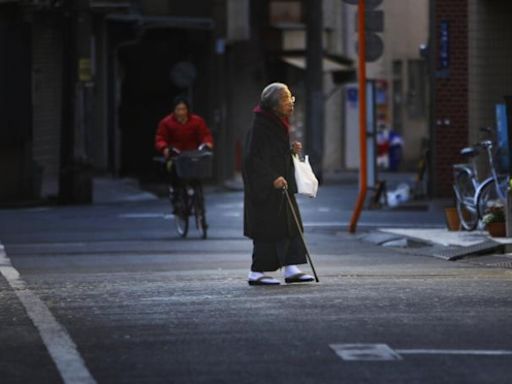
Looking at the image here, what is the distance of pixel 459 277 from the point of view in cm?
1355

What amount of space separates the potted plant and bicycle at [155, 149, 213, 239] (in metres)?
3.73

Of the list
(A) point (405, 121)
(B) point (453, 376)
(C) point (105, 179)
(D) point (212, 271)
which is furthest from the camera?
(A) point (405, 121)

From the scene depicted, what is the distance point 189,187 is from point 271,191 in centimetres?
800

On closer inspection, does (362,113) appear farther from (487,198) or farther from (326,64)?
(326,64)

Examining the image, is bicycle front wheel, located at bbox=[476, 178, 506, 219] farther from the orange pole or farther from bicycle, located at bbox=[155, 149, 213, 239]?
bicycle, located at bbox=[155, 149, 213, 239]

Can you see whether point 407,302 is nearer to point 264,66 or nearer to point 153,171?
point 153,171

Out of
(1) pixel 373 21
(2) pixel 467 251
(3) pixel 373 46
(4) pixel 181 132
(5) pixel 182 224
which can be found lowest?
(5) pixel 182 224

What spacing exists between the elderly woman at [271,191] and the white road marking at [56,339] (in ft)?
6.22

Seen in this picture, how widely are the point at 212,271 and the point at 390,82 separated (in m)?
43.5

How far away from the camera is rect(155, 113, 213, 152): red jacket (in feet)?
69.7

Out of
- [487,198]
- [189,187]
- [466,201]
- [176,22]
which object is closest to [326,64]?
[176,22]

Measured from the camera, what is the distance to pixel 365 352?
9.12 metres

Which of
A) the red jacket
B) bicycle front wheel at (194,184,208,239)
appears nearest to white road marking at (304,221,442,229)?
bicycle front wheel at (194,184,208,239)

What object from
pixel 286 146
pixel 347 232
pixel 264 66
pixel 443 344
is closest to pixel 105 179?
pixel 264 66
